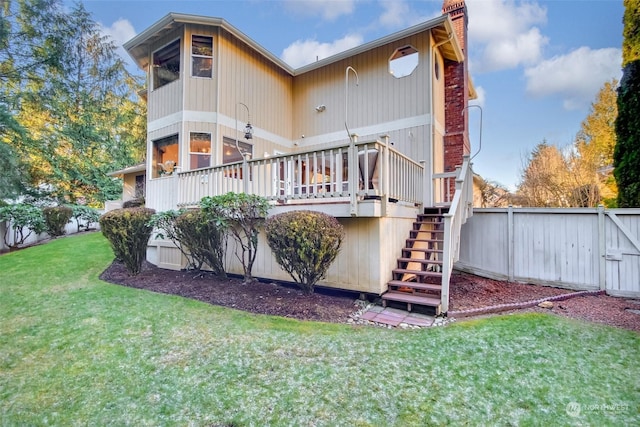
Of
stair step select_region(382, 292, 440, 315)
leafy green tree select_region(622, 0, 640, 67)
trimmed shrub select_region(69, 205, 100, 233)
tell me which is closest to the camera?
stair step select_region(382, 292, 440, 315)

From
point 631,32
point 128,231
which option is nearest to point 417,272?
point 128,231

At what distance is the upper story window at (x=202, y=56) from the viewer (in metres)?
8.59

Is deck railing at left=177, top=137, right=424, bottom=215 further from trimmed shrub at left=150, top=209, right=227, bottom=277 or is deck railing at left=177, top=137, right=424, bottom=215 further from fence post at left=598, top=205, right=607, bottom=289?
fence post at left=598, top=205, right=607, bottom=289

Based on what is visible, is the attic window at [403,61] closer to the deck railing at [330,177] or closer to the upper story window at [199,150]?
the deck railing at [330,177]

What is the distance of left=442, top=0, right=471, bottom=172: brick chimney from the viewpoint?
9.23 metres

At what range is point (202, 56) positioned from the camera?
863 centimetres

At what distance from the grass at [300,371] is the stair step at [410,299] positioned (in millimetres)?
531

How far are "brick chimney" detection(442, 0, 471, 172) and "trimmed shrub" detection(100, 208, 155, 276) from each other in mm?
8517

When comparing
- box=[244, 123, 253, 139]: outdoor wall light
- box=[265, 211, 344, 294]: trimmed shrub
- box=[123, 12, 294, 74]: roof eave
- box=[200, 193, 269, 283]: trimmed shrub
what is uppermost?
box=[123, 12, 294, 74]: roof eave

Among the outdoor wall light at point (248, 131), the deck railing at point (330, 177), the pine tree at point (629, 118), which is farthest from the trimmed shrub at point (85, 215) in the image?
the pine tree at point (629, 118)

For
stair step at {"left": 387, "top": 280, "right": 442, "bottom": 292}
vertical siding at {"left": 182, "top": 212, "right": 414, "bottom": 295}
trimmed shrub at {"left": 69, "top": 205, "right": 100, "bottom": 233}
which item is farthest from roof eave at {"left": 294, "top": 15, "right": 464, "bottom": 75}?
trimmed shrub at {"left": 69, "top": 205, "right": 100, "bottom": 233}

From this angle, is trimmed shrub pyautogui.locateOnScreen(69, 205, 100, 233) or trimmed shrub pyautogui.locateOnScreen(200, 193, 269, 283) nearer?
trimmed shrub pyautogui.locateOnScreen(200, 193, 269, 283)

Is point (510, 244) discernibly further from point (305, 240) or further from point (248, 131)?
point (248, 131)

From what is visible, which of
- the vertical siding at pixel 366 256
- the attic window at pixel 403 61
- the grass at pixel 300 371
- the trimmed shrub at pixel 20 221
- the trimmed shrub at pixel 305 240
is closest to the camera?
the grass at pixel 300 371
